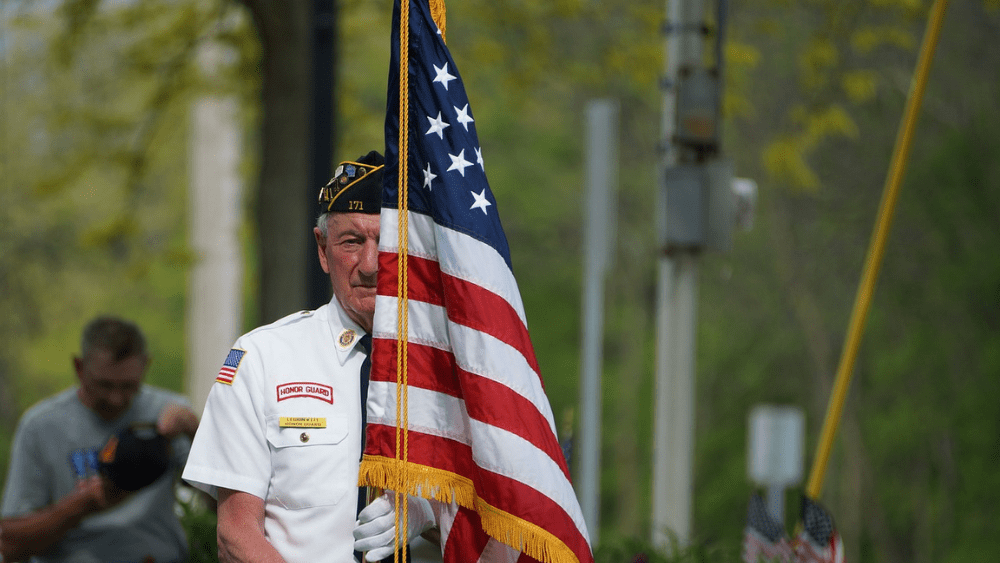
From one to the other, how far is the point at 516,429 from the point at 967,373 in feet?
59.9

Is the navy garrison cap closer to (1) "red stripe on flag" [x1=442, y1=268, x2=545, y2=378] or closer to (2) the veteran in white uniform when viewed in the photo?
(2) the veteran in white uniform

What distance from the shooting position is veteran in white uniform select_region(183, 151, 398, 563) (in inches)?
107

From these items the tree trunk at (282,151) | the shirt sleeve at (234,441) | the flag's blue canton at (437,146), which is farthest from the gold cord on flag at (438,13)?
the tree trunk at (282,151)

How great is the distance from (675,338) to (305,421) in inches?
161

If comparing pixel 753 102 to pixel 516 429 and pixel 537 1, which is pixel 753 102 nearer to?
pixel 537 1

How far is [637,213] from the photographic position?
2198 cm

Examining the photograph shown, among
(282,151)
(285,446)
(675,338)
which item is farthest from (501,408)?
(282,151)

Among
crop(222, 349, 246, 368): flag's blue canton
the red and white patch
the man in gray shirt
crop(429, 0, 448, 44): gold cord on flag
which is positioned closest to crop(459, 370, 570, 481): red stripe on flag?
the red and white patch

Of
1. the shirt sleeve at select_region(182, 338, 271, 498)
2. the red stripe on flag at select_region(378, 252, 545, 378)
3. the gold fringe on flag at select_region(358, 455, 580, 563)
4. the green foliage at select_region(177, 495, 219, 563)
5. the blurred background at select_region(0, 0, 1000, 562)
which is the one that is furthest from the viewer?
the blurred background at select_region(0, 0, 1000, 562)

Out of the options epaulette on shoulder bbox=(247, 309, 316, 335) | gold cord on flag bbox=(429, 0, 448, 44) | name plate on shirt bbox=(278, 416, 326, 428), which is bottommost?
name plate on shirt bbox=(278, 416, 326, 428)

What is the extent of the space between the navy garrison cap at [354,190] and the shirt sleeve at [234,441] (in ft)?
1.52

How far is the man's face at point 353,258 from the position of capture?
299 cm

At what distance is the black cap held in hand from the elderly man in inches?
58.9

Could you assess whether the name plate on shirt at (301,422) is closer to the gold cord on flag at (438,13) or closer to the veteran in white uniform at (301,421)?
the veteran in white uniform at (301,421)
